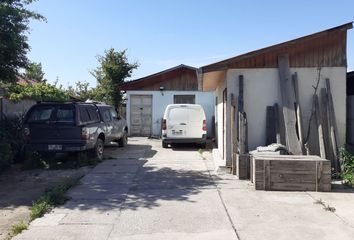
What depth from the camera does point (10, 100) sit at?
41.1ft

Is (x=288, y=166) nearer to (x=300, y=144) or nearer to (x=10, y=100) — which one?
(x=300, y=144)

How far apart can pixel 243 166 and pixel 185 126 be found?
634 centimetres

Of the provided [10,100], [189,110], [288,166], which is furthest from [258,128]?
[10,100]

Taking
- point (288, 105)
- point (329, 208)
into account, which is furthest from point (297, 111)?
point (329, 208)

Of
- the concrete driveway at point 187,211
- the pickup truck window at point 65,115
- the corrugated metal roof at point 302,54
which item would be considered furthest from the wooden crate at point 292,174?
the pickup truck window at point 65,115

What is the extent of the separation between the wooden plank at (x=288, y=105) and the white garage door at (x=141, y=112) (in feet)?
41.7

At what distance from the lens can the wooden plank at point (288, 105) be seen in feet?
31.3

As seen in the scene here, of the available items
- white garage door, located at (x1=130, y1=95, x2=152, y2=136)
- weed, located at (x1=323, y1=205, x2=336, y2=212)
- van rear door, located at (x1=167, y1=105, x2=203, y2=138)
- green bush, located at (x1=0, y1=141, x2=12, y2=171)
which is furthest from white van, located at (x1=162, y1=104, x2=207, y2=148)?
weed, located at (x1=323, y1=205, x2=336, y2=212)

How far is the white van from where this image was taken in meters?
15.5

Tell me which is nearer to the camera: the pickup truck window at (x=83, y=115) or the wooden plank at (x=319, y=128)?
the wooden plank at (x=319, y=128)

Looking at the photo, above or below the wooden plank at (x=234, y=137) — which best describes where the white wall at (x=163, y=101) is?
above

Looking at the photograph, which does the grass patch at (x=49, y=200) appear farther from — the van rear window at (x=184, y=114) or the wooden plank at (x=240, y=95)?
the van rear window at (x=184, y=114)

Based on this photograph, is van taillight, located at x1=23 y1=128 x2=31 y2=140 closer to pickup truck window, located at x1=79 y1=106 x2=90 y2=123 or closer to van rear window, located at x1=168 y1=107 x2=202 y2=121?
pickup truck window, located at x1=79 y1=106 x2=90 y2=123

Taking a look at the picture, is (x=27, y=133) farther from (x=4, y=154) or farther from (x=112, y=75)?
(x=112, y=75)
